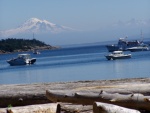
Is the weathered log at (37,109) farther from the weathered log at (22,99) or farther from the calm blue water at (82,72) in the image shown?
the calm blue water at (82,72)

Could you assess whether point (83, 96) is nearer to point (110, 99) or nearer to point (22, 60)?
Answer: point (110, 99)

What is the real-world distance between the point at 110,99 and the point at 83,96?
2.13 ft

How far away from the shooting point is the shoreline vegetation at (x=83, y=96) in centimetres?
1055

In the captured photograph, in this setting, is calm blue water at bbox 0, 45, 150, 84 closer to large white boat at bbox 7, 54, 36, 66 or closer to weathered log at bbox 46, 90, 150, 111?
large white boat at bbox 7, 54, 36, 66

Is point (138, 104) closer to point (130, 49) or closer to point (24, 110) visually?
point (24, 110)

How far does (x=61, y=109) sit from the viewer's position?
38.0ft

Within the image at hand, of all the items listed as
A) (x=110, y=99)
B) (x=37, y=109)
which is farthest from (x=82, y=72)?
(x=110, y=99)

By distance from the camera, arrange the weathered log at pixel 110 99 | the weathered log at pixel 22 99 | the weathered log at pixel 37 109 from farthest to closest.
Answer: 1. the weathered log at pixel 22 99
2. the weathered log at pixel 37 109
3. the weathered log at pixel 110 99

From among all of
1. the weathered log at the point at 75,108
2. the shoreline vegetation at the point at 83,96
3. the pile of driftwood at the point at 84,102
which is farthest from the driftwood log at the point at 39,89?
the pile of driftwood at the point at 84,102

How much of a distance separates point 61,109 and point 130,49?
378 ft

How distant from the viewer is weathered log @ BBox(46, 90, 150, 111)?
1052cm

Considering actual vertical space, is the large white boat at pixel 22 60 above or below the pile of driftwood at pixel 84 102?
below

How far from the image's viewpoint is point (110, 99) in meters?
10.7

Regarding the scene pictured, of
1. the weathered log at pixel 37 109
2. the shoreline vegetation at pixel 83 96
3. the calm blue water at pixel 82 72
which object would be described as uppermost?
the shoreline vegetation at pixel 83 96
